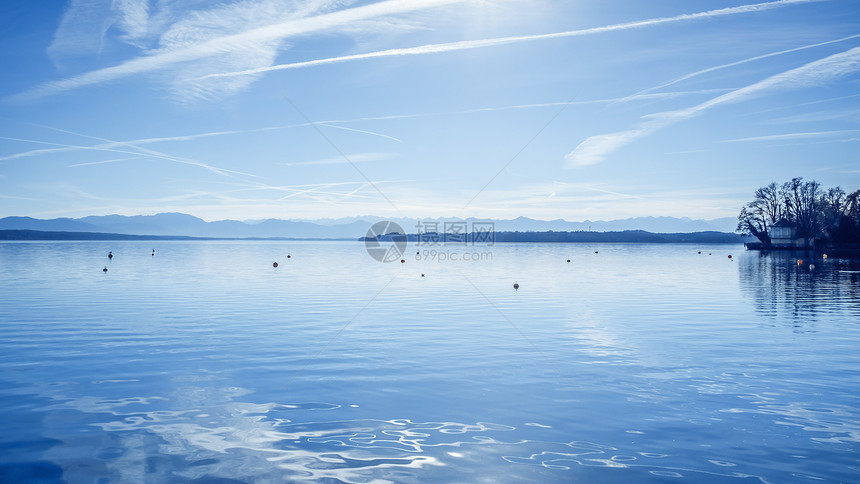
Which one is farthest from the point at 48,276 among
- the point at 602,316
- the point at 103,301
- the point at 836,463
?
the point at 836,463

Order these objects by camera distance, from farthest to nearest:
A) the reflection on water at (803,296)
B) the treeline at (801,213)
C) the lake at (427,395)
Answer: the treeline at (801,213) < the reflection on water at (803,296) < the lake at (427,395)

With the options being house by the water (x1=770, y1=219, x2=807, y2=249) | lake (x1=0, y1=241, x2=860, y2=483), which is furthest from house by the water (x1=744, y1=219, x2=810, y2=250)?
lake (x1=0, y1=241, x2=860, y2=483)

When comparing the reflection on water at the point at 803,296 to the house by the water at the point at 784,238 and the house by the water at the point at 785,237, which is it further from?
the house by the water at the point at 785,237

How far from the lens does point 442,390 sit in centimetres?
1427

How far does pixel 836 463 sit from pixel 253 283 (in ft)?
142

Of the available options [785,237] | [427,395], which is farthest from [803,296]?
[785,237]

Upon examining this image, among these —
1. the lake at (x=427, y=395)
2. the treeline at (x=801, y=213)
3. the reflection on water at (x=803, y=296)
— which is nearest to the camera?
the lake at (x=427, y=395)

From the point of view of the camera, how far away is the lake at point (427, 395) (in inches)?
375

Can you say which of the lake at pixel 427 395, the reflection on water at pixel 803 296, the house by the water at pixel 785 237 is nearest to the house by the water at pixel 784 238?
the house by the water at pixel 785 237

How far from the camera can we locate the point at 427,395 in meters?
13.8

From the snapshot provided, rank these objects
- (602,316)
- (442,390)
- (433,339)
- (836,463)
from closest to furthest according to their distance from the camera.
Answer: (836,463) < (442,390) < (433,339) < (602,316)

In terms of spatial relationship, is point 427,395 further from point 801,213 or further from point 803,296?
point 801,213

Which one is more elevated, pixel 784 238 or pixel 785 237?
pixel 785 237

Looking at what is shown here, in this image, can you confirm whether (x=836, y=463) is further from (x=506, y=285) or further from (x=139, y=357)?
(x=506, y=285)
